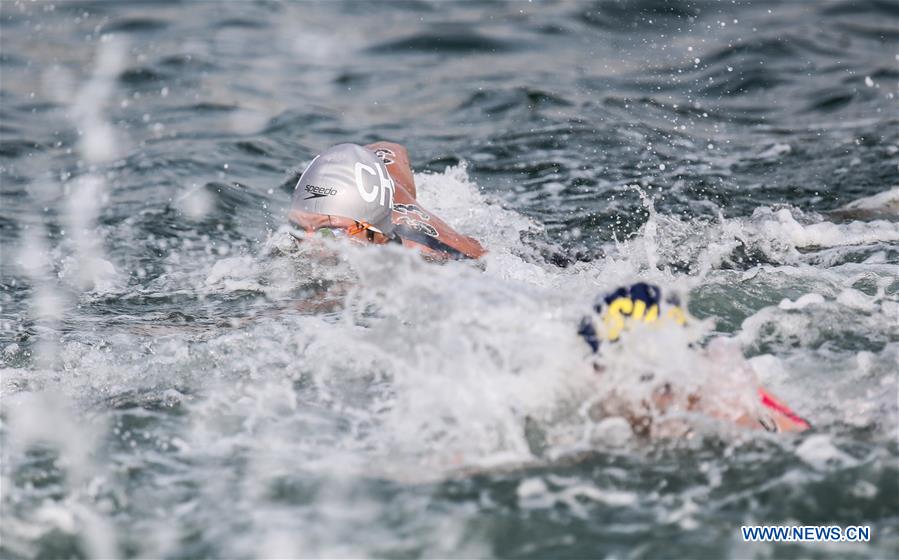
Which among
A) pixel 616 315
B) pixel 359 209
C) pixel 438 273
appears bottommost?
pixel 616 315

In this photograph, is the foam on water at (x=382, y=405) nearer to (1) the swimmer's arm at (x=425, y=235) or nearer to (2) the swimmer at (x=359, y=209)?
(2) the swimmer at (x=359, y=209)

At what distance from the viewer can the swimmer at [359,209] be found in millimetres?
7113

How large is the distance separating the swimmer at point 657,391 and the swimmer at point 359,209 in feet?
9.44

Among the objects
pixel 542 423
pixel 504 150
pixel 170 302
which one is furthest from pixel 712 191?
pixel 542 423

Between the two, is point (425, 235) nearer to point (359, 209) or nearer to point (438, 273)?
point (359, 209)

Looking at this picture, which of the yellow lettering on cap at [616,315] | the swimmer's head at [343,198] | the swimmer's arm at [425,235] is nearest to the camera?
the yellow lettering on cap at [616,315]

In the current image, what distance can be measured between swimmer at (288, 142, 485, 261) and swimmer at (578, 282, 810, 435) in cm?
288

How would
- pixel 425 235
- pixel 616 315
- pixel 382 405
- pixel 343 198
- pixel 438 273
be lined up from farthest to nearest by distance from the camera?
pixel 425 235, pixel 343 198, pixel 382 405, pixel 438 273, pixel 616 315

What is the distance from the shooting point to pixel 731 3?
50.2ft

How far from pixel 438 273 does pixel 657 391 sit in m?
1.01

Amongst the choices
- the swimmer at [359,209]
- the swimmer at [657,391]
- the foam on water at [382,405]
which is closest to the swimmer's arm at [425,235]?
the swimmer at [359,209]

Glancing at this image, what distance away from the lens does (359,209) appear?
714cm

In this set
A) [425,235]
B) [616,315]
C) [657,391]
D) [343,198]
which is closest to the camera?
[616,315]

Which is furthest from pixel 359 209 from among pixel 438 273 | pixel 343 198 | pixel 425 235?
→ pixel 438 273
